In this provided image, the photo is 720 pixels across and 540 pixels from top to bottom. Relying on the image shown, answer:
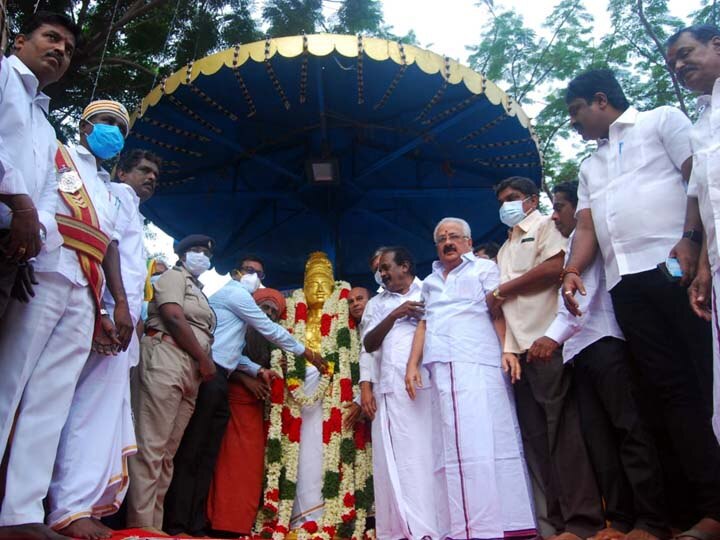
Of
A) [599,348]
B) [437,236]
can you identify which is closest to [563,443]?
[599,348]

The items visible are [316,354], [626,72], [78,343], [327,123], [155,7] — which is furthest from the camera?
[626,72]

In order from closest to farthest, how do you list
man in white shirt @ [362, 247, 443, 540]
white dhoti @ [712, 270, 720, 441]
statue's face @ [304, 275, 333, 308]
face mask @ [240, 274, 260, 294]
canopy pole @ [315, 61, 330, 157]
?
white dhoti @ [712, 270, 720, 441], man in white shirt @ [362, 247, 443, 540], face mask @ [240, 274, 260, 294], statue's face @ [304, 275, 333, 308], canopy pole @ [315, 61, 330, 157]

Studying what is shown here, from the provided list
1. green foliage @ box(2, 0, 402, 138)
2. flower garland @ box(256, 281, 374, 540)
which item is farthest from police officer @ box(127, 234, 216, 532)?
green foliage @ box(2, 0, 402, 138)

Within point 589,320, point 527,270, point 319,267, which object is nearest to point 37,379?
point 589,320

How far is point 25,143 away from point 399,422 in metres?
2.68

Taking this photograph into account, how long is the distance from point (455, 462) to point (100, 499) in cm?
182

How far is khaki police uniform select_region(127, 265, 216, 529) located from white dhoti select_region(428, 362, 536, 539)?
5.22 feet

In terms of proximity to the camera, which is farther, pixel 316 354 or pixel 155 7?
pixel 155 7

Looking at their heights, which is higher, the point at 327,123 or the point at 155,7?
the point at 155,7

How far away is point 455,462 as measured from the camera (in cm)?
375

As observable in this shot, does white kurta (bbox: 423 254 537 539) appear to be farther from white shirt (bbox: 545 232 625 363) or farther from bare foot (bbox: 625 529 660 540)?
bare foot (bbox: 625 529 660 540)

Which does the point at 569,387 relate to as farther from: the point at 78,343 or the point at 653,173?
the point at 78,343

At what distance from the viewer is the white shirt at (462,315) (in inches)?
159

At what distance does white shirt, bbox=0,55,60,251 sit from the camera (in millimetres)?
2551
